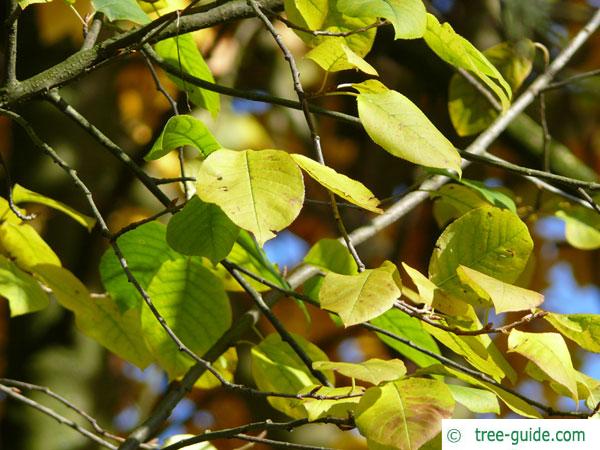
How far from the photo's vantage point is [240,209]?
570 mm

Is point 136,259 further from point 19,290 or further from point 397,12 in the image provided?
point 397,12

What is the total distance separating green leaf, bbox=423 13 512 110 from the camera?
28.3 inches

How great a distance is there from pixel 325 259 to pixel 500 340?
2.32 m

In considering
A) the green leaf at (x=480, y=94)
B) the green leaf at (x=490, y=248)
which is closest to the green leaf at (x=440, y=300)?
the green leaf at (x=490, y=248)

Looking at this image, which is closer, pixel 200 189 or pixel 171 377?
pixel 200 189

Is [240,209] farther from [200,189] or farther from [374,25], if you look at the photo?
[374,25]

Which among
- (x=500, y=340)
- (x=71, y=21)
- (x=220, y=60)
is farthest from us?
(x=500, y=340)

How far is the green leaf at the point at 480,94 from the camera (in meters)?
1.29

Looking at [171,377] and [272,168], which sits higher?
[272,168]

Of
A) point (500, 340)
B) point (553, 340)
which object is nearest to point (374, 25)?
point (553, 340)

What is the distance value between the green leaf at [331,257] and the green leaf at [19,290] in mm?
270

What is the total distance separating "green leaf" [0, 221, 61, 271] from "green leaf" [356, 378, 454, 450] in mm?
446

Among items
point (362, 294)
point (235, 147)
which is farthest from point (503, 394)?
point (235, 147)

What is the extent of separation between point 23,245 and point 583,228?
2.27 ft
